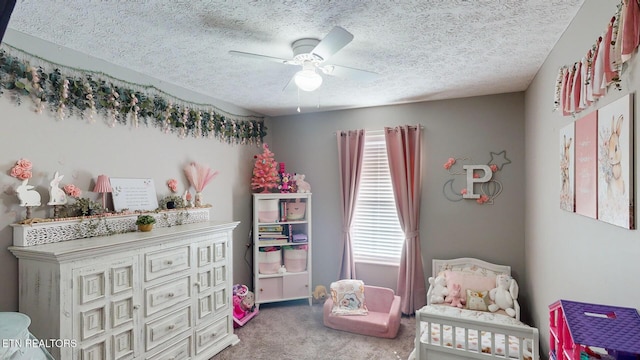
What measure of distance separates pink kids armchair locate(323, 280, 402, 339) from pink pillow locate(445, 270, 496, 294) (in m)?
0.60

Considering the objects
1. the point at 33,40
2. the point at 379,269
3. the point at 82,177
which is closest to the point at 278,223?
the point at 379,269

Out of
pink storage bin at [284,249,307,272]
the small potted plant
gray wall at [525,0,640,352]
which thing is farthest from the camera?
pink storage bin at [284,249,307,272]

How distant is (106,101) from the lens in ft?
8.14

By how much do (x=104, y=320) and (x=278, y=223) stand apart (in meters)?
2.11

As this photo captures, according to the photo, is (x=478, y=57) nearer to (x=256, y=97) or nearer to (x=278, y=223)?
(x=256, y=97)

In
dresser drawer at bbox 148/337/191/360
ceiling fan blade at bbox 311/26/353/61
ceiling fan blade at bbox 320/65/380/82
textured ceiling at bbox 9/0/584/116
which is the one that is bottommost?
dresser drawer at bbox 148/337/191/360

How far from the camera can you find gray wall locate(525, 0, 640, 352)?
4.22 feet

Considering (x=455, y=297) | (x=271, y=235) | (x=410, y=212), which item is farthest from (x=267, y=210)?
(x=455, y=297)

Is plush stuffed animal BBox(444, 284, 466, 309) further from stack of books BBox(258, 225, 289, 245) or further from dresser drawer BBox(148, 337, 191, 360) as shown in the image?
dresser drawer BBox(148, 337, 191, 360)

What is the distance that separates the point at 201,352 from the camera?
2.71 meters

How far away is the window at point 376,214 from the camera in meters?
3.89

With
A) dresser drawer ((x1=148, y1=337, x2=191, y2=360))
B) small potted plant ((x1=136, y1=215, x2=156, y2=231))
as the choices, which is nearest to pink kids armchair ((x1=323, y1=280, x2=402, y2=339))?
dresser drawer ((x1=148, y1=337, x2=191, y2=360))

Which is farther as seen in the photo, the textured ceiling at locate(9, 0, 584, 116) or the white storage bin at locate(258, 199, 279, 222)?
the white storage bin at locate(258, 199, 279, 222)

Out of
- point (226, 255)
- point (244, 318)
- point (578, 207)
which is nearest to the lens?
point (578, 207)
